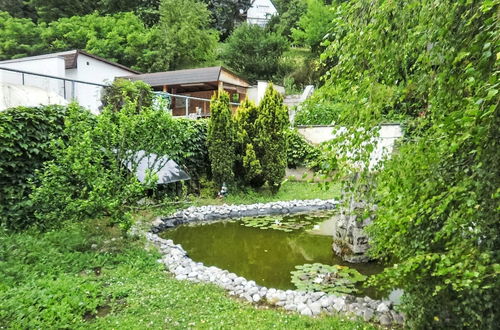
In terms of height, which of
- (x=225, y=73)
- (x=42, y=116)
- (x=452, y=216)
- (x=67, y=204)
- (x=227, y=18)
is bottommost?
(x=67, y=204)

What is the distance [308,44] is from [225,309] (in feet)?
96.2

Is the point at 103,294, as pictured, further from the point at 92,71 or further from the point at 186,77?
the point at 186,77

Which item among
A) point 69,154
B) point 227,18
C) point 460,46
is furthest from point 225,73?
point 227,18

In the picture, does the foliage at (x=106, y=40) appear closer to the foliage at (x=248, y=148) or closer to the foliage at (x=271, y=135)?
the foliage at (x=248, y=148)

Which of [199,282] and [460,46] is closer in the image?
[460,46]

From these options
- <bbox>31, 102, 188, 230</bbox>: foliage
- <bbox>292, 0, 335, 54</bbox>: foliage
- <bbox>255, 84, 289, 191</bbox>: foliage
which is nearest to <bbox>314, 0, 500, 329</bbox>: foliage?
<bbox>31, 102, 188, 230</bbox>: foliage

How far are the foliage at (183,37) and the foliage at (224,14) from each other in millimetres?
6646

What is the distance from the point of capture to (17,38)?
2839 centimetres

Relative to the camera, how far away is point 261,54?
29.4 meters

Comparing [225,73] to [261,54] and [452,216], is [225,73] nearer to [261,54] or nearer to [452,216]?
[261,54]

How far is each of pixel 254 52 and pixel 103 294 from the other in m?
27.8

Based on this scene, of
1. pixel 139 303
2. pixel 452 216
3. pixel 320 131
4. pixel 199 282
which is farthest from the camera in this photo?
pixel 320 131

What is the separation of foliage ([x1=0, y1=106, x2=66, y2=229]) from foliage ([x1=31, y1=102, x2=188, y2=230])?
351 millimetres

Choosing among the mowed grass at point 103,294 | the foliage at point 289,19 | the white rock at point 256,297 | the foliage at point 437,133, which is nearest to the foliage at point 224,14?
the foliage at point 289,19
